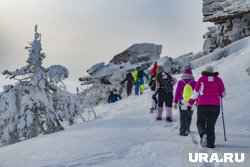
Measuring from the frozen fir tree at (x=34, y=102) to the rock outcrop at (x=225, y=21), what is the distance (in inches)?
695

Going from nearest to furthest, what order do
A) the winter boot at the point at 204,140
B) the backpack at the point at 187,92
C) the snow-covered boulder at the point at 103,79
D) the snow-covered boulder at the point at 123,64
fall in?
the winter boot at the point at 204,140 < the backpack at the point at 187,92 < the snow-covered boulder at the point at 103,79 < the snow-covered boulder at the point at 123,64

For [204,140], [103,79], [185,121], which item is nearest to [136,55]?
[103,79]

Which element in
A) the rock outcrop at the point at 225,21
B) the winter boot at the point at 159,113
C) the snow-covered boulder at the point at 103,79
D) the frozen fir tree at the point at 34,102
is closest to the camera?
the winter boot at the point at 159,113

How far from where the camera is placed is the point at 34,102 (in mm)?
16047

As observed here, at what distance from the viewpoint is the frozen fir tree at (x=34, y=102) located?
1578cm

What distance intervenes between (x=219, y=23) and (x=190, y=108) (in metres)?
23.7

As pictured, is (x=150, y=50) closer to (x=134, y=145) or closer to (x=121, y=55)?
(x=121, y=55)

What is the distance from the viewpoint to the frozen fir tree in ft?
51.8

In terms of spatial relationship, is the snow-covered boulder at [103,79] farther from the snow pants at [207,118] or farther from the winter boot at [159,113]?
the snow pants at [207,118]

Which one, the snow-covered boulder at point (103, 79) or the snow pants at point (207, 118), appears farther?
the snow-covered boulder at point (103, 79)

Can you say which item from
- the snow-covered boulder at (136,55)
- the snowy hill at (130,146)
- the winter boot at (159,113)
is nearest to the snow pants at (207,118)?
the snowy hill at (130,146)

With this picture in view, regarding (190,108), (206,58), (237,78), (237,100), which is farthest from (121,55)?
(190,108)

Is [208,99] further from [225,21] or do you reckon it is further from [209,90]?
[225,21]

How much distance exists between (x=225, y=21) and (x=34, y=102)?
20.4 meters
